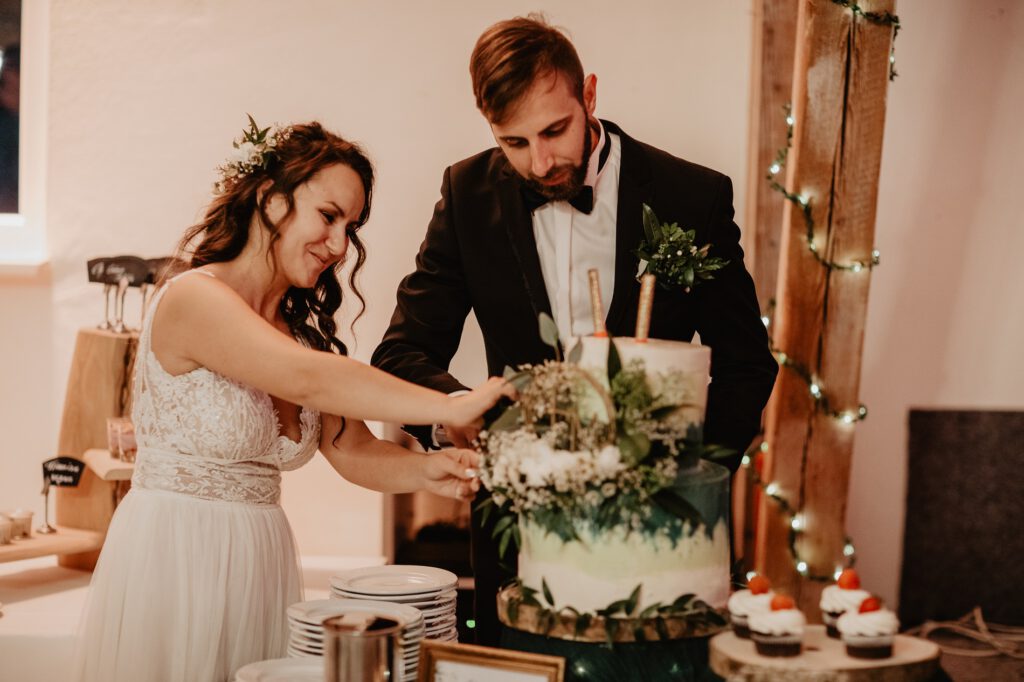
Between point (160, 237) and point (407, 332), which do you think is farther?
point (160, 237)

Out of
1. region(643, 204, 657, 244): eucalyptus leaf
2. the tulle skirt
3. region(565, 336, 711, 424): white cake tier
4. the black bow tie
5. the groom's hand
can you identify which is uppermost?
the black bow tie

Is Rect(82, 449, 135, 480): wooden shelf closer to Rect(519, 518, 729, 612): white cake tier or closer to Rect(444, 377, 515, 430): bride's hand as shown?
Rect(444, 377, 515, 430): bride's hand

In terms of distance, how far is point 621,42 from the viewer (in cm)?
369

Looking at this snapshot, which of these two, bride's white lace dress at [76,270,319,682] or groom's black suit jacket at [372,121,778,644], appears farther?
groom's black suit jacket at [372,121,778,644]

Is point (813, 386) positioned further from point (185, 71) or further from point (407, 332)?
point (185, 71)

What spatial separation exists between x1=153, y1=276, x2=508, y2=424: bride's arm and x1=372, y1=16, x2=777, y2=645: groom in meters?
0.35

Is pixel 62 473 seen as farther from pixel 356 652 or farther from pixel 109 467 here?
pixel 356 652

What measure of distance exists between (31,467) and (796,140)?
2931 millimetres

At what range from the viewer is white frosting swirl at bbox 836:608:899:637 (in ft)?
4.33

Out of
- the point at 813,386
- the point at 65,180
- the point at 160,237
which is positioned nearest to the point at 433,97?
the point at 160,237

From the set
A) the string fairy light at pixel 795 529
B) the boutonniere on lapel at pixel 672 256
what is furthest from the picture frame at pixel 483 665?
the string fairy light at pixel 795 529

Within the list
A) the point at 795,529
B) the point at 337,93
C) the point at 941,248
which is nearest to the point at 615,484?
the point at 795,529

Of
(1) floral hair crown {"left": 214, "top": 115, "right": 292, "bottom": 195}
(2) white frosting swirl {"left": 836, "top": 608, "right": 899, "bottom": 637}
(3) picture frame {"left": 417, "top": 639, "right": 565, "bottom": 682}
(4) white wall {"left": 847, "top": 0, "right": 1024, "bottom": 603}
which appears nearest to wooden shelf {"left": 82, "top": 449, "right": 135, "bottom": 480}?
(1) floral hair crown {"left": 214, "top": 115, "right": 292, "bottom": 195}

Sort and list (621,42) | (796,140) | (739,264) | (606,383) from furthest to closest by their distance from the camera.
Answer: (621,42)
(796,140)
(739,264)
(606,383)
